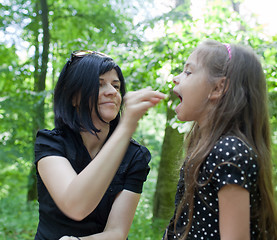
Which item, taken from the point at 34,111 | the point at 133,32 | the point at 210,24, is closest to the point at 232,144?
the point at 210,24

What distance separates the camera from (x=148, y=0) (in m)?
6.67

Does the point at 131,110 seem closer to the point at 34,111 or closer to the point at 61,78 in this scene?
the point at 61,78

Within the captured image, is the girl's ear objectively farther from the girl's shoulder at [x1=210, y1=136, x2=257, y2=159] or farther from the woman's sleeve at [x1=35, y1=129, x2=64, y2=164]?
the woman's sleeve at [x1=35, y1=129, x2=64, y2=164]

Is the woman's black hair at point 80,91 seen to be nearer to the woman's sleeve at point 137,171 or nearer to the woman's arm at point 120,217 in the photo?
the woman's sleeve at point 137,171

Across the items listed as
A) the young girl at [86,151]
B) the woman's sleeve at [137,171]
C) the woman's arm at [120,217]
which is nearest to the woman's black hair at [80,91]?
the young girl at [86,151]

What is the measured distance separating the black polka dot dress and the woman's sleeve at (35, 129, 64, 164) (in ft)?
2.37

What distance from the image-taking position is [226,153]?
3.86 ft

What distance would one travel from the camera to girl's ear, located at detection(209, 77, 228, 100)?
139cm

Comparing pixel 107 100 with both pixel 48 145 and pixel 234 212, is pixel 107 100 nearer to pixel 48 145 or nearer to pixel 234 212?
pixel 48 145

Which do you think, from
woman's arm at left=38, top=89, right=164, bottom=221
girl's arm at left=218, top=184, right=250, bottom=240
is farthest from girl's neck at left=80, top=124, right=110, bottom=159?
girl's arm at left=218, top=184, right=250, bottom=240

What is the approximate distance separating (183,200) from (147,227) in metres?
3.71

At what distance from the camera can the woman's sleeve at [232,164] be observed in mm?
1146

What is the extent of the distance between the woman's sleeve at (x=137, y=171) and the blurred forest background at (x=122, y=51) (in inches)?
39.9

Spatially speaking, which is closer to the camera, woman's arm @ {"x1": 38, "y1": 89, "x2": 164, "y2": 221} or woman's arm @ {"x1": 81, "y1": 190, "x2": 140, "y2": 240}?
woman's arm @ {"x1": 38, "y1": 89, "x2": 164, "y2": 221}
